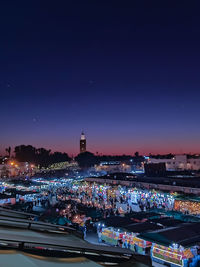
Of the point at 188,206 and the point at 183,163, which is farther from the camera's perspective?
the point at 183,163

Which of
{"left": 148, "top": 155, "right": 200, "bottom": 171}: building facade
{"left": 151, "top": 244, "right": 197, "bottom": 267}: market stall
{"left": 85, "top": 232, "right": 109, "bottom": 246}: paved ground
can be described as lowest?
{"left": 85, "top": 232, "right": 109, "bottom": 246}: paved ground

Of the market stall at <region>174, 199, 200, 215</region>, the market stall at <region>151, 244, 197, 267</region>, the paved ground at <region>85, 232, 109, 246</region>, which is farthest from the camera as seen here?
the market stall at <region>174, 199, 200, 215</region>

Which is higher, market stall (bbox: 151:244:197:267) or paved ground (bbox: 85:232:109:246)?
market stall (bbox: 151:244:197:267)

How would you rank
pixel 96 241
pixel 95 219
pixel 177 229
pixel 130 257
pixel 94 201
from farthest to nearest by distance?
pixel 94 201, pixel 95 219, pixel 96 241, pixel 177 229, pixel 130 257

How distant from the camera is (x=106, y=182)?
2517 cm

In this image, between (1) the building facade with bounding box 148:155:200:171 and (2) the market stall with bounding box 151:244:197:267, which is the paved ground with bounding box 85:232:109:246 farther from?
(1) the building facade with bounding box 148:155:200:171

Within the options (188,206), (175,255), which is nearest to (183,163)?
(188,206)

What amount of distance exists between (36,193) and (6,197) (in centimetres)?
448

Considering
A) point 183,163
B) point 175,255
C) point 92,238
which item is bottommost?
point 92,238

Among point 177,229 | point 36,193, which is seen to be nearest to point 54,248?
point 177,229

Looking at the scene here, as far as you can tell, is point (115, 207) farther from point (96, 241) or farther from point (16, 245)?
point (16, 245)

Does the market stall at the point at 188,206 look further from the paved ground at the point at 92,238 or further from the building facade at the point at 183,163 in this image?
the building facade at the point at 183,163

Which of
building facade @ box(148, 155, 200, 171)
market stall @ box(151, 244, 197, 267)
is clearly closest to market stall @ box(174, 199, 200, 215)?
market stall @ box(151, 244, 197, 267)

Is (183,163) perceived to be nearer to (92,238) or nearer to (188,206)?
(188,206)
